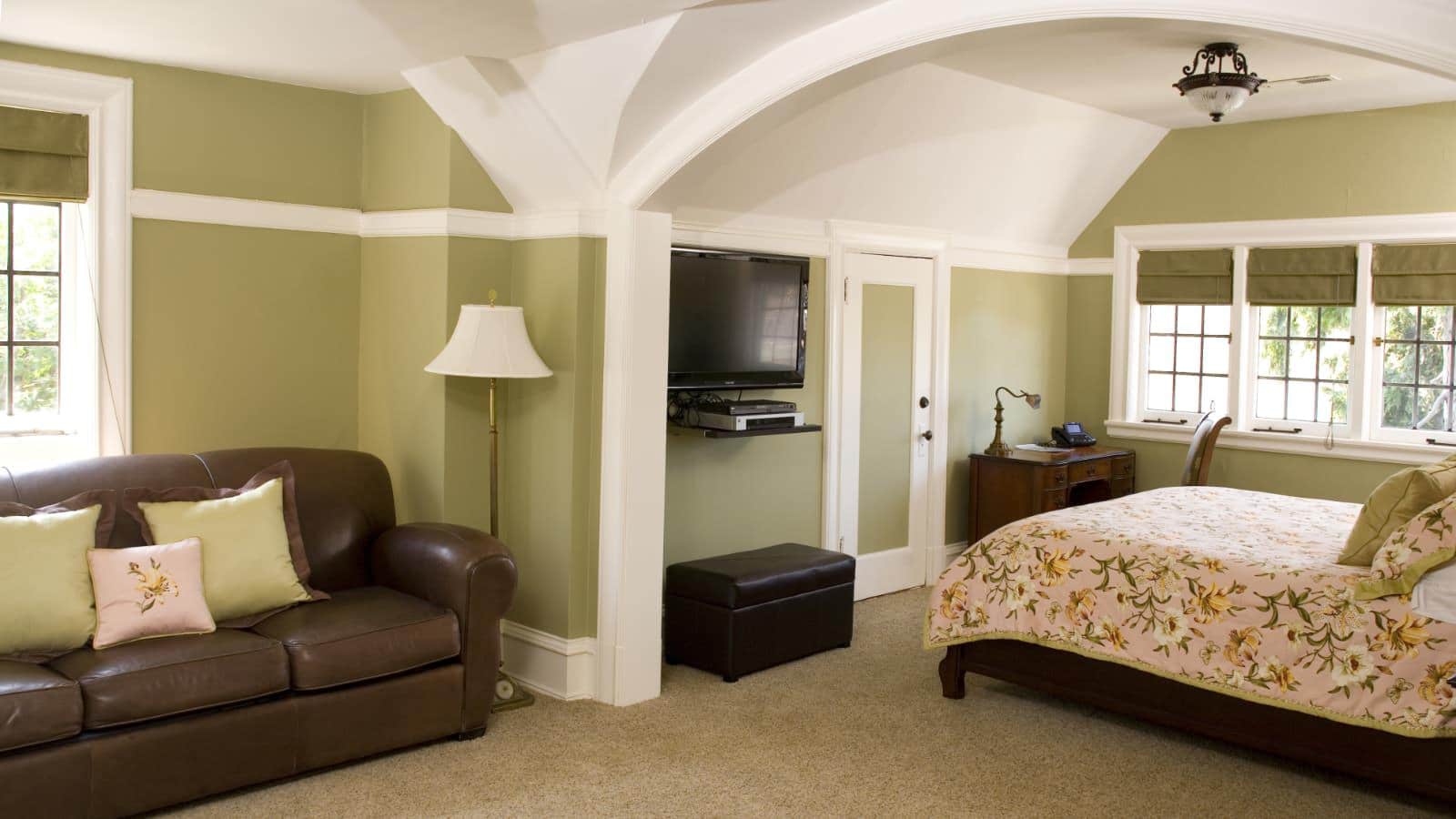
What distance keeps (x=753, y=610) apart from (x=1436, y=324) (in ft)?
12.6

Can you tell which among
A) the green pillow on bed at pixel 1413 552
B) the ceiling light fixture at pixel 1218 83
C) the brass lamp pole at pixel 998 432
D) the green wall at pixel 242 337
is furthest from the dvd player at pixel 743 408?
the green pillow on bed at pixel 1413 552

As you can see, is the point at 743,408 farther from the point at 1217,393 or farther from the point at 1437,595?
the point at 1217,393

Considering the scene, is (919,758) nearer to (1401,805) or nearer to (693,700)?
(693,700)

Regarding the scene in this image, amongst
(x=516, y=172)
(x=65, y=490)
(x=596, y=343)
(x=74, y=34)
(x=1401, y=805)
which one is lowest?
(x=1401, y=805)

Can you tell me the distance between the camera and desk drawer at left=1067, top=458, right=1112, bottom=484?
6.27 metres

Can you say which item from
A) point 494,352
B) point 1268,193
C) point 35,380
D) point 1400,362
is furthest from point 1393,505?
point 35,380

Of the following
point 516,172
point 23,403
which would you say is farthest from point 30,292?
point 516,172

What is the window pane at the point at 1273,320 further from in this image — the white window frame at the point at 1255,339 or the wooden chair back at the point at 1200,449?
the wooden chair back at the point at 1200,449

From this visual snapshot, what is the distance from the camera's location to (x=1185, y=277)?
6598 mm

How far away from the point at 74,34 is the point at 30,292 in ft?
3.07

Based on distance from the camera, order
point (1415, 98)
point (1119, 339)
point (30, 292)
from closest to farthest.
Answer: point (30, 292)
point (1415, 98)
point (1119, 339)

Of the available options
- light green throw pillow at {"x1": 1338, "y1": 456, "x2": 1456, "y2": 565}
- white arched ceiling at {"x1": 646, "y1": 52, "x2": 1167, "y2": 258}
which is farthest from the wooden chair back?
light green throw pillow at {"x1": 1338, "y1": 456, "x2": 1456, "y2": 565}

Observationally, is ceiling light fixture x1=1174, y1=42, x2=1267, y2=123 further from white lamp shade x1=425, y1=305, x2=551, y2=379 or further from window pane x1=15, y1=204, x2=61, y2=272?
window pane x1=15, y1=204, x2=61, y2=272

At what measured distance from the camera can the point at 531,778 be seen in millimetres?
3617
